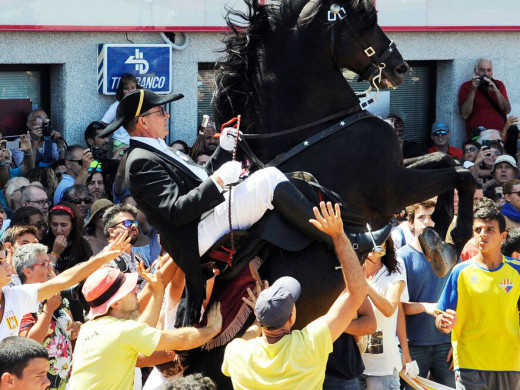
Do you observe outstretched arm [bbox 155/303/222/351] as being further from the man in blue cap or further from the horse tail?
the man in blue cap

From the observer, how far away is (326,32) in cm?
682

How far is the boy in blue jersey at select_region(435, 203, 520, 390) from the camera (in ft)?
26.9

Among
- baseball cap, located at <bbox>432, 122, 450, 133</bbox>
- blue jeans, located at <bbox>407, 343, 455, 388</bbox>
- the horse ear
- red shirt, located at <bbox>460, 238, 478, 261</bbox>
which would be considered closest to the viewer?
the horse ear

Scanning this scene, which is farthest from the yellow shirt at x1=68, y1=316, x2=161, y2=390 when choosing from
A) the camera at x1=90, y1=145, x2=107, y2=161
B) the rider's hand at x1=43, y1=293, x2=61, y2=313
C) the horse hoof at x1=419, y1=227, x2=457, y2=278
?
the camera at x1=90, y1=145, x2=107, y2=161

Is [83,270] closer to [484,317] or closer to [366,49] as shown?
[366,49]

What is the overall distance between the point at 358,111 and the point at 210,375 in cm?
180

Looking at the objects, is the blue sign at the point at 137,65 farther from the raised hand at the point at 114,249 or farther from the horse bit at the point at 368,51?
the raised hand at the point at 114,249

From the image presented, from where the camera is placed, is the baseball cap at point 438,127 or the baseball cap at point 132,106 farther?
the baseball cap at point 438,127

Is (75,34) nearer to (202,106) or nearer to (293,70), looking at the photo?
(202,106)

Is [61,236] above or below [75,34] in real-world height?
below

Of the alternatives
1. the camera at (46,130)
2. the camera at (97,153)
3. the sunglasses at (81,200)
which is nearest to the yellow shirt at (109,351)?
the sunglasses at (81,200)

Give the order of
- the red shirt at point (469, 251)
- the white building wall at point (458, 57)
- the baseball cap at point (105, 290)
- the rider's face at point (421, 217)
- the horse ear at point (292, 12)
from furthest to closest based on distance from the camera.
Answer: the white building wall at point (458, 57) → the red shirt at point (469, 251) → the rider's face at point (421, 217) → the horse ear at point (292, 12) → the baseball cap at point (105, 290)

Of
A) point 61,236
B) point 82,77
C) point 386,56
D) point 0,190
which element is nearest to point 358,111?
point 386,56

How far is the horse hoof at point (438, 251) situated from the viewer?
7152 millimetres
